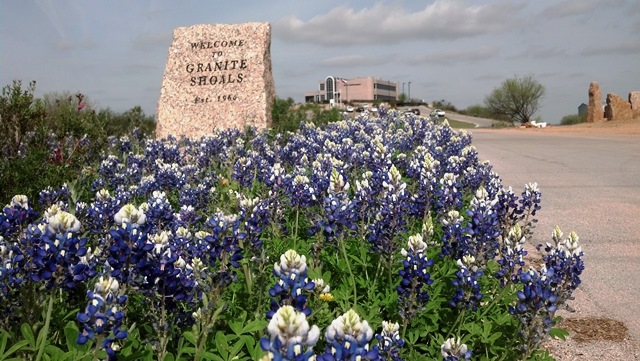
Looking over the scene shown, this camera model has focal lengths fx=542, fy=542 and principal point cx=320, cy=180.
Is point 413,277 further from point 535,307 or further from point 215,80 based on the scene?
point 215,80

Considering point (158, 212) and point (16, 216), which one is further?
point (158, 212)

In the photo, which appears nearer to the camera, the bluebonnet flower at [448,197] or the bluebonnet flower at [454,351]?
the bluebonnet flower at [454,351]

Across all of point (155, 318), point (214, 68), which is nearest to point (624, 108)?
point (214, 68)

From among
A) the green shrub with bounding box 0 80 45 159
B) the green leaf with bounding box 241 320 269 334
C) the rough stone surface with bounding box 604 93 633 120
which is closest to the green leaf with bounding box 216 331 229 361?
the green leaf with bounding box 241 320 269 334

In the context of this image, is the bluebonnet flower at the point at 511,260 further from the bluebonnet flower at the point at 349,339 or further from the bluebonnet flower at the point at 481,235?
the bluebonnet flower at the point at 349,339

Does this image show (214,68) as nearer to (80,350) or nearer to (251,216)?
(251,216)

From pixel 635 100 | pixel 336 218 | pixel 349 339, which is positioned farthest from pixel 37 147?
pixel 635 100

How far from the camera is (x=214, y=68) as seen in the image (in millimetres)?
15109

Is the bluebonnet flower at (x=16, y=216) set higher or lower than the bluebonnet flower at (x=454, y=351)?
higher

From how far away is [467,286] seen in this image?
143 inches

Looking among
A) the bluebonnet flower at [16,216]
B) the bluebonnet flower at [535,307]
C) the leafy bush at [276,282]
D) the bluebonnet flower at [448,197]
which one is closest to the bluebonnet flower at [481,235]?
the leafy bush at [276,282]

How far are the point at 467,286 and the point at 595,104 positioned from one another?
125 ft

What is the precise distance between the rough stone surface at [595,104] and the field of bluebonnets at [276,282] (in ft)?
115

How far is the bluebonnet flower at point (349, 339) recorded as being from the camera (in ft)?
6.09
